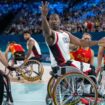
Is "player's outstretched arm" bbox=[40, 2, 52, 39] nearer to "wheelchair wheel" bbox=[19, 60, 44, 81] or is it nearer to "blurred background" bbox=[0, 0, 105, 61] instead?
"wheelchair wheel" bbox=[19, 60, 44, 81]

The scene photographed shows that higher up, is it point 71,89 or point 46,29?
point 46,29

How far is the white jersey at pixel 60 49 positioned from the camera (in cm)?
459

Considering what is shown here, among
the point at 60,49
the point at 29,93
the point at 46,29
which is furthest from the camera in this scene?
the point at 29,93

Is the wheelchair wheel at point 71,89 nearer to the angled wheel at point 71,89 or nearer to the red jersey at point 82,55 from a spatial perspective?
the angled wheel at point 71,89

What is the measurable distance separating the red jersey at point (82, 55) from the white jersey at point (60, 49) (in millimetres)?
977

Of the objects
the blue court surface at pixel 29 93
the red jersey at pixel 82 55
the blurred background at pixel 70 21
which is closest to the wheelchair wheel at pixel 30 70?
the blue court surface at pixel 29 93

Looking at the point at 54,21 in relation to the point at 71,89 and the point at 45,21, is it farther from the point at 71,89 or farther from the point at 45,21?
the point at 71,89

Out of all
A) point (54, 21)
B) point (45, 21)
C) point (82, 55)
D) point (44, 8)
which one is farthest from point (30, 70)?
point (44, 8)

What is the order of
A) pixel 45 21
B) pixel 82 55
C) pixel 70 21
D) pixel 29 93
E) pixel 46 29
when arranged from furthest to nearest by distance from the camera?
pixel 70 21
pixel 29 93
pixel 82 55
pixel 46 29
pixel 45 21

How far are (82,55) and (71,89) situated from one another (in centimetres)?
152

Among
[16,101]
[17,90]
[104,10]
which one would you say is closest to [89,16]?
[104,10]

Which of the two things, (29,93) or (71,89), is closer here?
(71,89)

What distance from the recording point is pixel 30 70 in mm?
8484

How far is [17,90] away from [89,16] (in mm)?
11592
